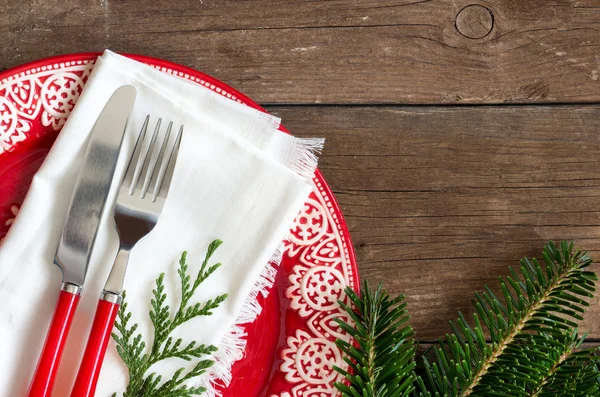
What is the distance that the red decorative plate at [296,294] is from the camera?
33.5 inches

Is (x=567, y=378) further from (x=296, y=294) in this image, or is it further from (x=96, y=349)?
(x=96, y=349)

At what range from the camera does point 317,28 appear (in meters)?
0.96

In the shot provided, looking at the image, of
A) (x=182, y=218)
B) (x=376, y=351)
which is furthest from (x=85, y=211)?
(x=376, y=351)

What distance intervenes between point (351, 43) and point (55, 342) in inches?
25.0

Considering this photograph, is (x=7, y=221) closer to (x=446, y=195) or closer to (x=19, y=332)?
(x=19, y=332)

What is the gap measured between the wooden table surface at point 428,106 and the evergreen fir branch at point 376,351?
0.13m

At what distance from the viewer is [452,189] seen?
0.98 m

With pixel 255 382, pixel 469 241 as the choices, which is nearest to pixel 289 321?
pixel 255 382

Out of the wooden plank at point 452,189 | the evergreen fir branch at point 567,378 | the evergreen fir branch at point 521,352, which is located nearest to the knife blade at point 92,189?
the wooden plank at point 452,189

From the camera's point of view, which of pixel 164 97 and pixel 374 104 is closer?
pixel 164 97

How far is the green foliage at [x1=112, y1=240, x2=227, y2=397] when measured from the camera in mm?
781

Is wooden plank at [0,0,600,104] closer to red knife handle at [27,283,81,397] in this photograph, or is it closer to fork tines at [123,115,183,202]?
fork tines at [123,115,183,202]

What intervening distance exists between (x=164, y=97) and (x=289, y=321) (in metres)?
0.38

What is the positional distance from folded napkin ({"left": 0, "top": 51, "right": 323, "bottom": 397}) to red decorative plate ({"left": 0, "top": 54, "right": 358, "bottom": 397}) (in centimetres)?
2
